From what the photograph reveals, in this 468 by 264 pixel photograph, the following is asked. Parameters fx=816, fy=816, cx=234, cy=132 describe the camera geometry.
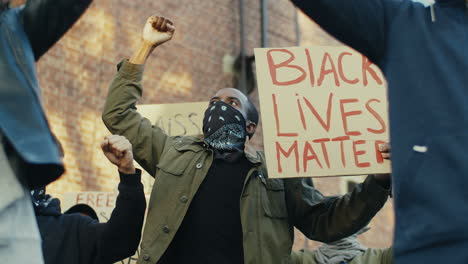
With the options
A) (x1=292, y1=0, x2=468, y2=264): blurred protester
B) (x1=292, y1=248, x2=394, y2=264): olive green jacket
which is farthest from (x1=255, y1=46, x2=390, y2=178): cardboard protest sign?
(x1=292, y1=0, x2=468, y2=264): blurred protester

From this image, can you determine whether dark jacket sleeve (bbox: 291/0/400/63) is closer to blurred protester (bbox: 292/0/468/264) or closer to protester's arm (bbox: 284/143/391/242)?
blurred protester (bbox: 292/0/468/264)

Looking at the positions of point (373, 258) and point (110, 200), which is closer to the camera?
point (373, 258)

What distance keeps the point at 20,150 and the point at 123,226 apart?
130cm

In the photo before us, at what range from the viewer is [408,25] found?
6.88ft

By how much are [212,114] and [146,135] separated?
311 mm

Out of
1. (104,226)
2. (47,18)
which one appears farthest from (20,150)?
(104,226)

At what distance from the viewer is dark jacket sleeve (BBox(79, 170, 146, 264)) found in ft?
10.1

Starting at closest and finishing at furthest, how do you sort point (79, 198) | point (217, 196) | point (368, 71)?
1. point (217, 196)
2. point (368, 71)
3. point (79, 198)

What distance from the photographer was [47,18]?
6.75 feet

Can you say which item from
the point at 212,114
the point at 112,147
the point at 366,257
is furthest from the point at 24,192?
the point at 366,257

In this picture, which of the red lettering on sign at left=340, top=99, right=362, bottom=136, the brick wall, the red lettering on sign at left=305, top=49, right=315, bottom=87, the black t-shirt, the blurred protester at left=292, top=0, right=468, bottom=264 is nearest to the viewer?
the blurred protester at left=292, top=0, right=468, bottom=264

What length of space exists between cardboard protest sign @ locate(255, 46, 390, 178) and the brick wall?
13.0ft

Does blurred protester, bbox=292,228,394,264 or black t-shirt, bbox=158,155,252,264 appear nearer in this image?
black t-shirt, bbox=158,155,252,264

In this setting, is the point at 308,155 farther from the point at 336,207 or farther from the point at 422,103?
the point at 422,103
